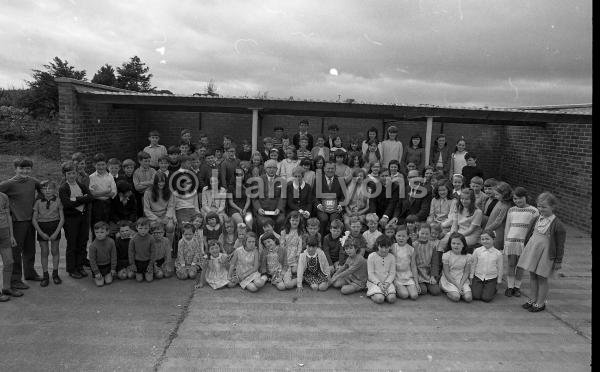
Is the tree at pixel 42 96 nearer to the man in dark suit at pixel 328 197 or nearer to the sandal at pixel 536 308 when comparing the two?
the man in dark suit at pixel 328 197

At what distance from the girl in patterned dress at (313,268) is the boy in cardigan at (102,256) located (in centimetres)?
230

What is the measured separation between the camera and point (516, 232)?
17.7 ft

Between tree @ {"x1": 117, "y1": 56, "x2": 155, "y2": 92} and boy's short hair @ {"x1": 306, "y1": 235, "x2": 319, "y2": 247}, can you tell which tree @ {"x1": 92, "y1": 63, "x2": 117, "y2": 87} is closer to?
tree @ {"x1": 117, "y1": 56, "x2": 155, "y2": 92}

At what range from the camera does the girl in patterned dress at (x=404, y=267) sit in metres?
5.25

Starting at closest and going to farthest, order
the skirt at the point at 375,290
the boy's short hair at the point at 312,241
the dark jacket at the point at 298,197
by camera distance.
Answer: the skirt at the point at 375,290 < the boy's short hair at the point at 312,241 < the dark jacket at the point at 298,197

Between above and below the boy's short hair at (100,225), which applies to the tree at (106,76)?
above

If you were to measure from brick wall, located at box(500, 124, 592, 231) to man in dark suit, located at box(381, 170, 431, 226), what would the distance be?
375cm

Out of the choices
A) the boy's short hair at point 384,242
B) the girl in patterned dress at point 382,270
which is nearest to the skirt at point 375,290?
the girl in patterned dress at point 382,270

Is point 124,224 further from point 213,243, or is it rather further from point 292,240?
point 292,240

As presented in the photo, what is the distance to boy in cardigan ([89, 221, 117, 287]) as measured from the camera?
5.27 metres

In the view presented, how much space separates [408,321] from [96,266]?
3.67 metres

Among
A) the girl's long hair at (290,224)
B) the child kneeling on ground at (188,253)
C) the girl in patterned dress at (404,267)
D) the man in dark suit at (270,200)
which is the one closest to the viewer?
the girl in patterned dress at (404,267)

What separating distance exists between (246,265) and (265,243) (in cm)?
38

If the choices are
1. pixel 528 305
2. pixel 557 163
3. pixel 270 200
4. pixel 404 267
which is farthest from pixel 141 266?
pixel 557 163
